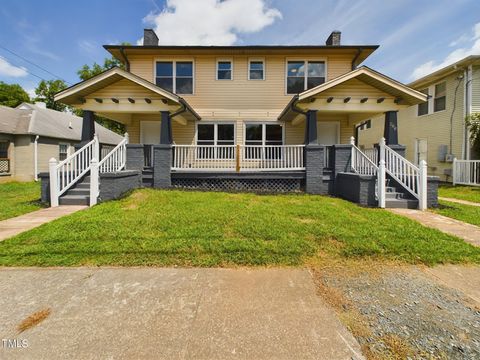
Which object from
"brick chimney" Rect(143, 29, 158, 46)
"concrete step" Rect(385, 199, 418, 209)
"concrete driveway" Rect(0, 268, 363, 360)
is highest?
"brick chimney" Rect(143, 29, 158, 46)

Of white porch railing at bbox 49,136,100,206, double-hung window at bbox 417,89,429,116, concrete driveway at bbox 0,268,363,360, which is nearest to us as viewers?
concrete driveway at bbox 0,268,363,360

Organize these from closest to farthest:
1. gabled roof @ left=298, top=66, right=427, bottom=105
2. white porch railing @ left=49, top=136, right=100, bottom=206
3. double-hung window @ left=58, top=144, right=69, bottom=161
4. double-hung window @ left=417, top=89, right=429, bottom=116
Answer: white porch railing @ left=49, top=136, right=100, bottom=206 → gabled roof @ left=298, top=66, right=427, bottom=105 → double-hung window @ left=417, top=89, right=429, bottom=116 → double-hung window @ left=58, top=144, right=69, bottom=161

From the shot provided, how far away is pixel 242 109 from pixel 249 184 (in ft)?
14.4

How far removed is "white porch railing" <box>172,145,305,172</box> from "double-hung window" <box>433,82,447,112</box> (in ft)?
36.9

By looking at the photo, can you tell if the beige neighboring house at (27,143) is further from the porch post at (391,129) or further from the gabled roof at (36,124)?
the porch post at (391,129)

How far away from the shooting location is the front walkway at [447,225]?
15.1 feet

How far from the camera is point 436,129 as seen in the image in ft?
46.6

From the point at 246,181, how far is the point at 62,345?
24.0 feet

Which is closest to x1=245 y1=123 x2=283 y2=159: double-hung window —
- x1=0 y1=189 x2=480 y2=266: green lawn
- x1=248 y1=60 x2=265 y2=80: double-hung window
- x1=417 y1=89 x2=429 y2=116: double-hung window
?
x1=248 y1=60 x2=265 y2=80: double-hung window

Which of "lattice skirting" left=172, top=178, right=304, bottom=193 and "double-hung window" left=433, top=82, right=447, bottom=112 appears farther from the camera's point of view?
"double-hung window" left=433, top=82, right=447, bottom=112

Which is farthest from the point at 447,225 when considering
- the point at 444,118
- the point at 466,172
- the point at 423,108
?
the point at 423,108

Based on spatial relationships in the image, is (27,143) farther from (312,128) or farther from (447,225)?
(447,225)

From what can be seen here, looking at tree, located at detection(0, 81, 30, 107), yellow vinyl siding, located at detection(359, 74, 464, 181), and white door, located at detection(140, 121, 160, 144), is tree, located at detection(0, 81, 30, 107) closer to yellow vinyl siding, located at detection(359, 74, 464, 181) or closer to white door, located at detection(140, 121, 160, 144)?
white door, located at detection(140, 121, 160, 144)

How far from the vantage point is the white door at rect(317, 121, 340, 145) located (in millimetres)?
11445
